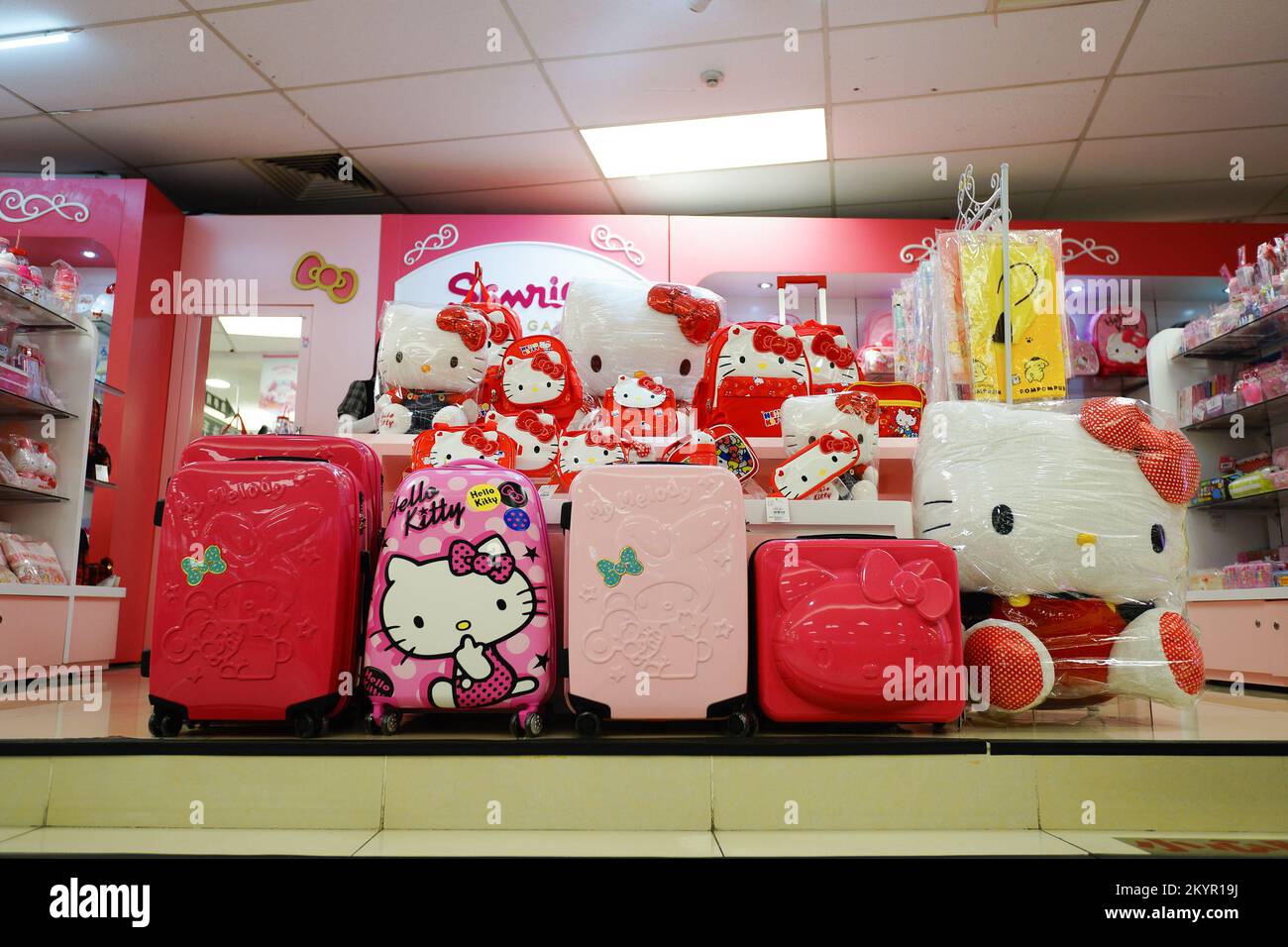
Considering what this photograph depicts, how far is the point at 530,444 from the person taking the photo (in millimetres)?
2396

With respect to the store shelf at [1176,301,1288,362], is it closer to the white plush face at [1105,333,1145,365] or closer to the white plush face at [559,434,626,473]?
the white plush face at [1105,333,1145,365]

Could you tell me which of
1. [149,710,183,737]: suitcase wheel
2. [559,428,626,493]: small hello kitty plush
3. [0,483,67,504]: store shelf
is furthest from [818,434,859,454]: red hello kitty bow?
[0,483,67,504]: store shelf

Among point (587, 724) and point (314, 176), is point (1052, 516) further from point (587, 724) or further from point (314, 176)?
point (314, 176)

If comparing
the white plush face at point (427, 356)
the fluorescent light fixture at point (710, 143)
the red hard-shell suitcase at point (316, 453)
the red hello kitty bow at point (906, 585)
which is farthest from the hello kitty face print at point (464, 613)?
the fluorescent light fixture at point (710, 143)

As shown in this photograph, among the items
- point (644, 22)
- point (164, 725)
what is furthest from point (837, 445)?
point (644, 22)

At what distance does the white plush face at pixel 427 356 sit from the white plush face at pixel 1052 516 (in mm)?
1457

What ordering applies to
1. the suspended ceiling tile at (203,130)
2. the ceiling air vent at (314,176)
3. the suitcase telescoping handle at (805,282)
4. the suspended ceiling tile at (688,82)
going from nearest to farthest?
1. the suitcase telescoping handle at (805,282)
2. the suspended ceiling tile at (688,82)
3. the suspended ceiling tile at (203,130)
4. the ceiling air vent at (314,176)

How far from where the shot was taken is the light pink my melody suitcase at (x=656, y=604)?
1640 millimetres

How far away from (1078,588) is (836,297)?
3876 mm

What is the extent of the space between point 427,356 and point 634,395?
2.28 ft

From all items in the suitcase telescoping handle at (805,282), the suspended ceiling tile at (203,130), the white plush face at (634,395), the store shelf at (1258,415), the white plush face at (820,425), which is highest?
the suspended ceiling tile at (203,130)

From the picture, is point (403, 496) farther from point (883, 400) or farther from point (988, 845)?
point (883, 400)

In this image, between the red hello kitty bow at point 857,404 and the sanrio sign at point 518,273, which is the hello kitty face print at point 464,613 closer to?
the red hello kitty bow at point 857,404

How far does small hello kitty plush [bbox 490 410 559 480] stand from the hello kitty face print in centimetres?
70
